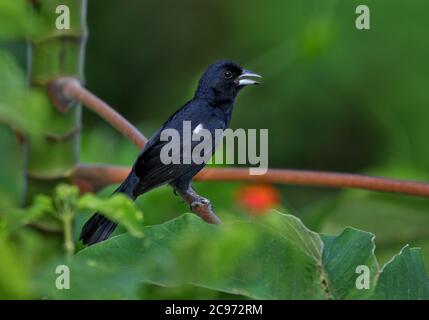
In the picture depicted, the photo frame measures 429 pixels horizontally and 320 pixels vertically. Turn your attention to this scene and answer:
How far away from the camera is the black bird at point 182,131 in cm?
117

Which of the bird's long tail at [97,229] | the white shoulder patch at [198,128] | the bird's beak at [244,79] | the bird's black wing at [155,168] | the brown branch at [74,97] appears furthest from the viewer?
the bird's beak at [244,79]

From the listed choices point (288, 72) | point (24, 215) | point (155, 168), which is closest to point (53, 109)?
point (155, 168)

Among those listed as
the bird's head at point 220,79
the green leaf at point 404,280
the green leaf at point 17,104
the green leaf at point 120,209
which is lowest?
the green leaf at point 404,280

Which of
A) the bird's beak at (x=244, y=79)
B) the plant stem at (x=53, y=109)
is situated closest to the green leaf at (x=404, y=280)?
the plant stem at (x=53, y=109)

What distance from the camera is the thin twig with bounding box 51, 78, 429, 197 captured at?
3.89ft

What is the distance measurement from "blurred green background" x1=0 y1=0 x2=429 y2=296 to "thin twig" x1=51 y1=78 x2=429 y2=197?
1.20m

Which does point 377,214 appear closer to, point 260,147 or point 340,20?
point 260,147

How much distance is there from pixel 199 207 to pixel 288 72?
185 centimetres

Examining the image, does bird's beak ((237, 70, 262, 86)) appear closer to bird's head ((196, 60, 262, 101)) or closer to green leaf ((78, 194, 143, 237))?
bird's head ((196, 60, 262, 101))

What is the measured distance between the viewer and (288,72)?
3.02 meters

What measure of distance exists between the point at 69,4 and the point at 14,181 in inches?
31.8

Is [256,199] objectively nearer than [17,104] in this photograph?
Answer: No

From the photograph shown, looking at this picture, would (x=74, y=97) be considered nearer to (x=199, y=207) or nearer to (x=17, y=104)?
(x=199, y=207)

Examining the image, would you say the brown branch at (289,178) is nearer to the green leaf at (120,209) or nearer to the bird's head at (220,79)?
the bird's head at (220,79)
